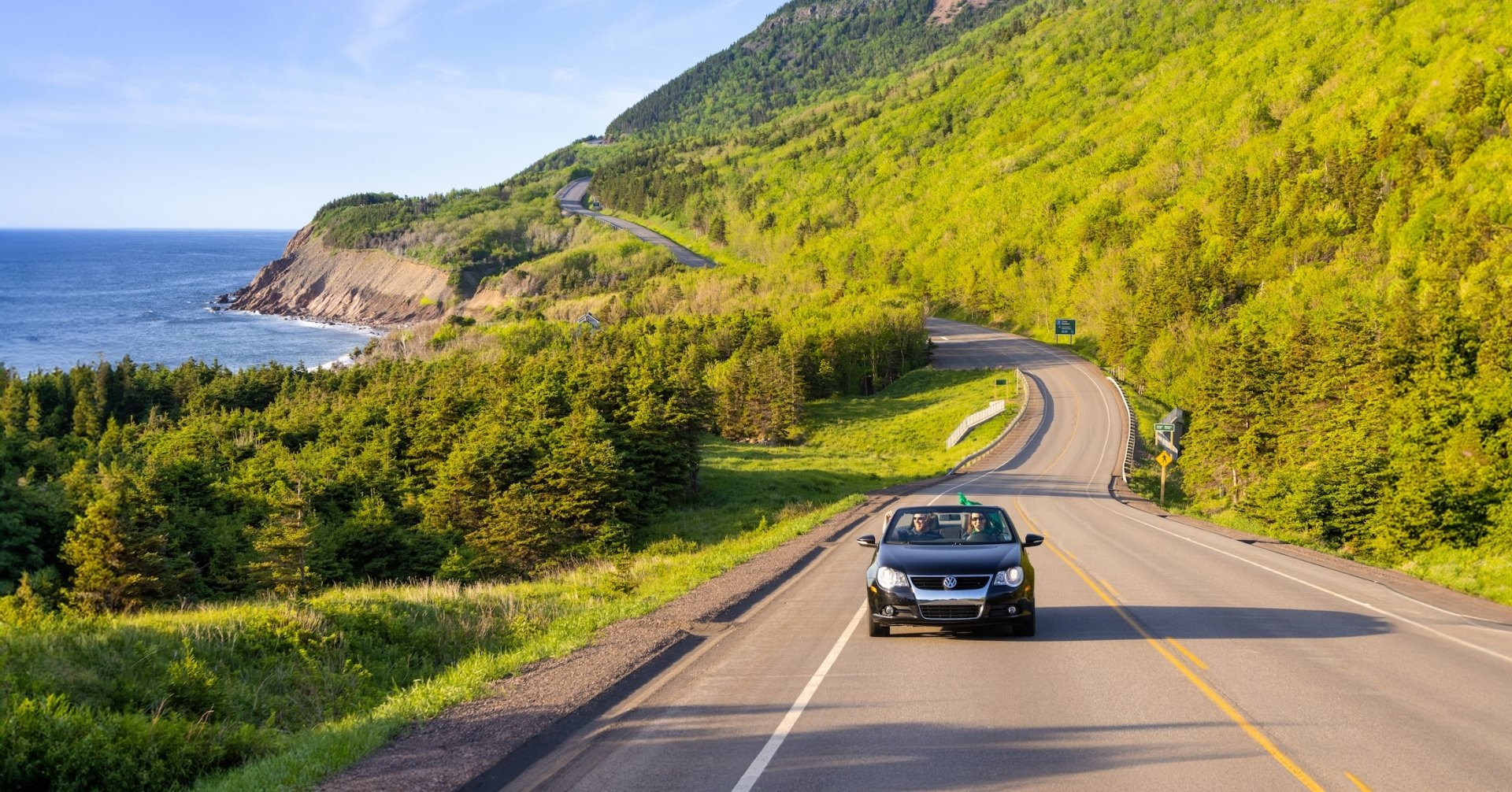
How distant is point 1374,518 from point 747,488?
29.6 meters

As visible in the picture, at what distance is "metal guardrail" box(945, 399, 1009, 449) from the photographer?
72.6 m

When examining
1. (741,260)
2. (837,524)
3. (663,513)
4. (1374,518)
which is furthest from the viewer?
(741,260)

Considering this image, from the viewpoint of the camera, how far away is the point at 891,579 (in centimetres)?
1112

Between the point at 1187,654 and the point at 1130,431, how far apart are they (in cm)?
6422

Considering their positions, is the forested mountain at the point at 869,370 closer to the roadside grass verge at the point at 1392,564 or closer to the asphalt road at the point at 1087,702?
the roadside grass verge at the point at 1392,564

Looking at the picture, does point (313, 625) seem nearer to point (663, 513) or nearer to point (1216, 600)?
point (1216, 600)

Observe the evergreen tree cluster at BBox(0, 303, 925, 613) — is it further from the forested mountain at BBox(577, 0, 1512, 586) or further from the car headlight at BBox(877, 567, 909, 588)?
the forested mountain at BBox(577, 0, 1512, 586)

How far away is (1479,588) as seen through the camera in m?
18.5

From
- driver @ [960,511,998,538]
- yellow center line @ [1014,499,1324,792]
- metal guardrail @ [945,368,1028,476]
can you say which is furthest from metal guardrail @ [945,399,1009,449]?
driver @ [960,511,998,538]

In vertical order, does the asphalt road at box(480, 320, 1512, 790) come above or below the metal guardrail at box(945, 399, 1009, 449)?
above

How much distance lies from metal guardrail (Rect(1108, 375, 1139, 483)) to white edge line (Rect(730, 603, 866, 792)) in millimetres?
49837

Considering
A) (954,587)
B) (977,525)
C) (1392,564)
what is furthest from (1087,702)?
(1392,564)

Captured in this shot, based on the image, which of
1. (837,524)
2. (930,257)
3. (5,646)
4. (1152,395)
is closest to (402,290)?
(930,257)

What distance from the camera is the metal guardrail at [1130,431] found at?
195 ft
